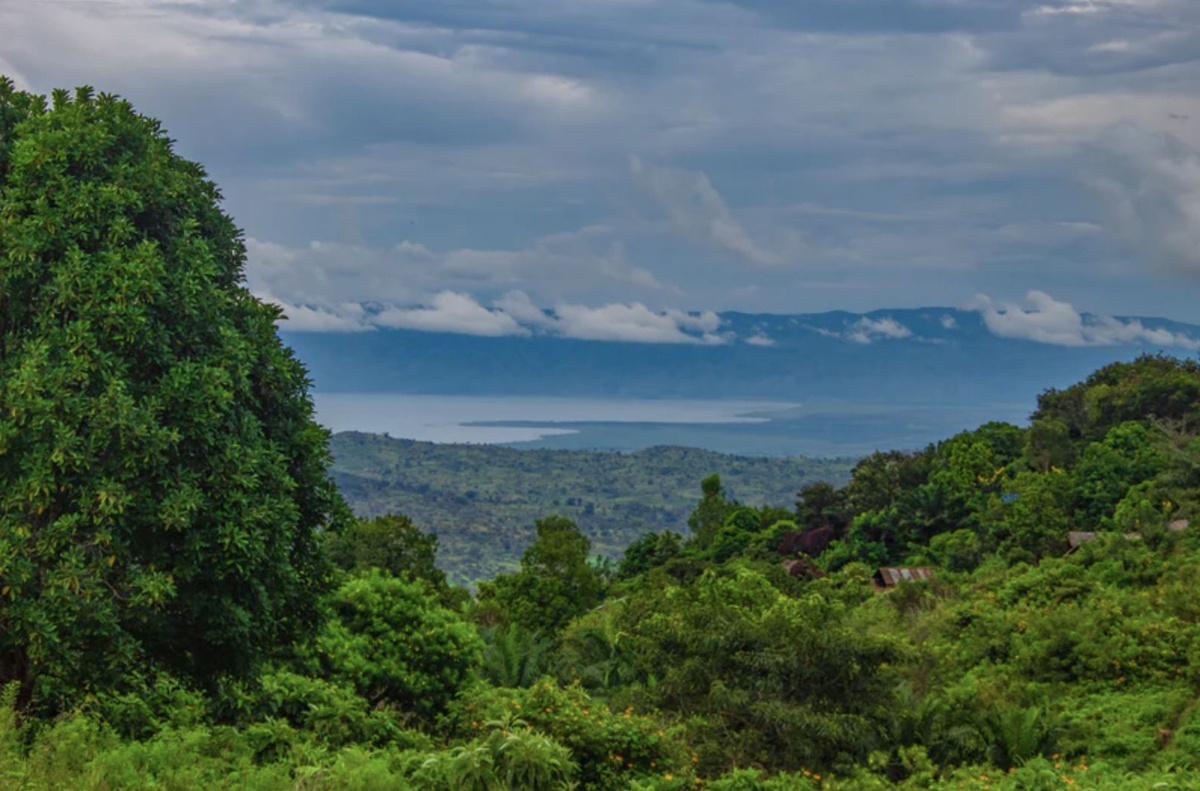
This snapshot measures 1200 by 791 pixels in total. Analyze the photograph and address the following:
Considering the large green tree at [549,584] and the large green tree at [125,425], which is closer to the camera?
the large green tree at [125,425]

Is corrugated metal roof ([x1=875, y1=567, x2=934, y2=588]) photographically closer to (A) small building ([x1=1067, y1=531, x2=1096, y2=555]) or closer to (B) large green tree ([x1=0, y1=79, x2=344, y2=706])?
(A) small building ([x1=1067, y1=531, x2=1096, y2=555])

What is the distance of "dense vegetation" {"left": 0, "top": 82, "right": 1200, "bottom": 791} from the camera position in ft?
36.2

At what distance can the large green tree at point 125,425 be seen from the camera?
11133 millimetres

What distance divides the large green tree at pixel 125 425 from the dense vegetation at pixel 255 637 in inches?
1.3

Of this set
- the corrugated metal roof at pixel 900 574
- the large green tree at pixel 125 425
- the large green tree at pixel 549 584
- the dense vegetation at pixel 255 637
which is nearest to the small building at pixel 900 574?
the corrugated metal roof at pixel 900 574

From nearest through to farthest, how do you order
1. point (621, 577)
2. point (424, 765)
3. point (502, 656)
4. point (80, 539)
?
point (424, 765) < point (80, 539) < point (502, 656) < point (621, 577)

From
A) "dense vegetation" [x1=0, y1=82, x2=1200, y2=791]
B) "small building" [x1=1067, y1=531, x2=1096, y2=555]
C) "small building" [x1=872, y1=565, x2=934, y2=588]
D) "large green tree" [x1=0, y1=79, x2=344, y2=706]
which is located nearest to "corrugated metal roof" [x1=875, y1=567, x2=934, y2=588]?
"small building" [x1=872, y1=565, x2=934, y2=588]

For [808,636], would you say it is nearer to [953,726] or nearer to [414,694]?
[953,726]

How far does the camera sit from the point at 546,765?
33.3 ft

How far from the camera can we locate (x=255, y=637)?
13.0 metres

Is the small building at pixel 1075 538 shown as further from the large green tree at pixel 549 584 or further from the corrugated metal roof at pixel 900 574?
the large green tree at pixel 549 584

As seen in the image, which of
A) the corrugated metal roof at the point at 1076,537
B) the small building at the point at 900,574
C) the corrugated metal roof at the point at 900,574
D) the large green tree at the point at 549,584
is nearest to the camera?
the corrugated metal roof at the point at 1076,537

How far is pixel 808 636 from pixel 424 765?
6.91 m

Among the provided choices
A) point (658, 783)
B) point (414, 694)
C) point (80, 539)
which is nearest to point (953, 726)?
point (658, 783)
